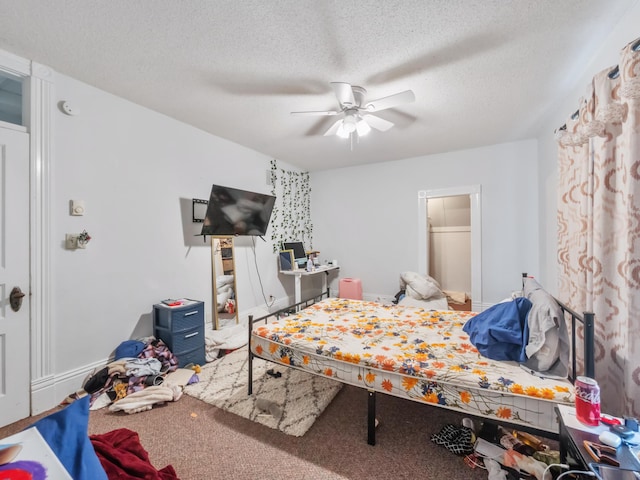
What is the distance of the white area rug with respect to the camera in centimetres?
204

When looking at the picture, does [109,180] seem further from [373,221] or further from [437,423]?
[373,221]

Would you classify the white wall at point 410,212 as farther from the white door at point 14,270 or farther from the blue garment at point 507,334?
the white door at point 14,270

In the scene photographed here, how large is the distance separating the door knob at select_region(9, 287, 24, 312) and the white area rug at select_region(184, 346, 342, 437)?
4.51 ft

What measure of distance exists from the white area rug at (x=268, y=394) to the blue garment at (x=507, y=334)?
1253 mm

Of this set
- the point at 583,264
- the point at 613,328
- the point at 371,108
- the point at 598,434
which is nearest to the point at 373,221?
the point at 371,108

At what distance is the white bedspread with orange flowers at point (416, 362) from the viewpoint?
145cm

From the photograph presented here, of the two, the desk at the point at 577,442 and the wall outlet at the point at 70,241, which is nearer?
the desk at the point at 577,442

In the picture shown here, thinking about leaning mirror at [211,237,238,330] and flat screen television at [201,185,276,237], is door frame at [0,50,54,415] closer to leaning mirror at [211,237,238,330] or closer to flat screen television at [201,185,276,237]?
flat screen television at [201,185,276,237]

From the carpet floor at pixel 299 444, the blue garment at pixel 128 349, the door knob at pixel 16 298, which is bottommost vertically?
the carpet floor at pixel 299 444

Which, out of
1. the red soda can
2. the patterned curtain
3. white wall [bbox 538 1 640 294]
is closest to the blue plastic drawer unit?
the red soda can

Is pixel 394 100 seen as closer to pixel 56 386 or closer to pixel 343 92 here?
pixel 343 92

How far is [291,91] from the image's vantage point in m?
2.48

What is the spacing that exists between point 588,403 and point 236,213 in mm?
3437

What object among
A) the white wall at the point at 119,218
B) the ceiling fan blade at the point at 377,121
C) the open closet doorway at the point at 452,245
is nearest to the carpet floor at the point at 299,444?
the white wall at the point at 119,218
